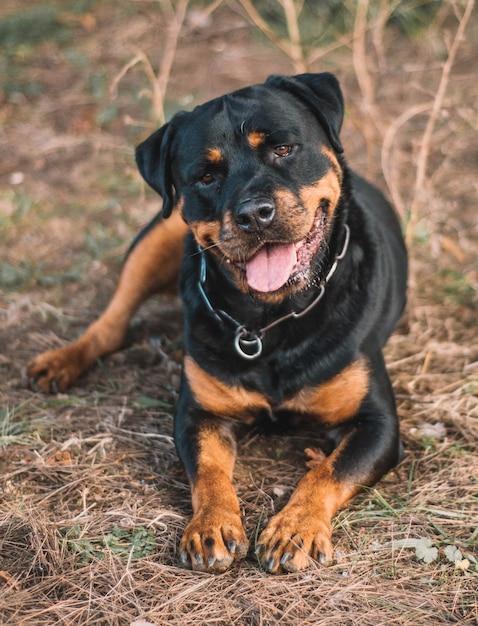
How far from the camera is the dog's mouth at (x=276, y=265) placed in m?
3.07

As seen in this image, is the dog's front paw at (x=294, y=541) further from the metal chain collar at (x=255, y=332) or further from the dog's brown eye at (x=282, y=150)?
the dog's brown eye at (x=282, y=150)

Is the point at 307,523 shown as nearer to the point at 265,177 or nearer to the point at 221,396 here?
the point at 221,396

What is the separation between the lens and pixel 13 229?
5875 mm

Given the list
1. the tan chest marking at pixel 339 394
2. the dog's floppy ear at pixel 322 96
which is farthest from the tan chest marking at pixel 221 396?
the dog's floppy ear at pixel 322 96

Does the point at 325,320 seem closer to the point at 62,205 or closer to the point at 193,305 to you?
the point at 193,305

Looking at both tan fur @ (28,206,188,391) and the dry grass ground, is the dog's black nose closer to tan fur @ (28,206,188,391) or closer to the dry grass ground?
the dry grass ground

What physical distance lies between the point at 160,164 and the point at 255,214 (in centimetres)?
65

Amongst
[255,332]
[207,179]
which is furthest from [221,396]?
[207,179]

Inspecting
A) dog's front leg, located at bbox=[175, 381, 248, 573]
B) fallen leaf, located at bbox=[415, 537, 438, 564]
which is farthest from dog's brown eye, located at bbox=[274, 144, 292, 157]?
fallen leaf, located at bbox=[415, 537, 438, 564]

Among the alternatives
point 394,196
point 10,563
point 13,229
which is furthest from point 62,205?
point 10,563

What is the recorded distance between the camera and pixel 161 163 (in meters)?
3.35

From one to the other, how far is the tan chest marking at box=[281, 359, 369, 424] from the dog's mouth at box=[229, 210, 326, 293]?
0.42 meters

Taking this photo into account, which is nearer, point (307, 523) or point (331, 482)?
point (307, 523)

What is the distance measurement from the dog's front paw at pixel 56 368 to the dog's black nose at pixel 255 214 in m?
1.53
